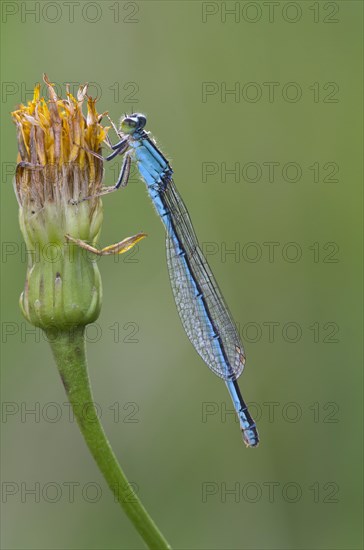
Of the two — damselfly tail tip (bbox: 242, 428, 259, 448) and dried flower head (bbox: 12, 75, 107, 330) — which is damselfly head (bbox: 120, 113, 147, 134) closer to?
dried flower head (bbox: 12, 75, 107, 330)

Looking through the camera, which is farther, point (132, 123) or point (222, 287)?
point (222, 287)

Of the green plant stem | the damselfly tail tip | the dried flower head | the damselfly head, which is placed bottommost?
the damselfly tail tip

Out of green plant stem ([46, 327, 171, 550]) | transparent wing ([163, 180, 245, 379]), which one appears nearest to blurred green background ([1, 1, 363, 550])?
transparent wing ([163, 180, 245, 379])

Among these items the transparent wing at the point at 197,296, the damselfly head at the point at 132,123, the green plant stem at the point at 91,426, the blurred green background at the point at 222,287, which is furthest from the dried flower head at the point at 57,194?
the blurred green background at the point at 222,287

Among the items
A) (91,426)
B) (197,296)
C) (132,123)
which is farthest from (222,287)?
(91,426)

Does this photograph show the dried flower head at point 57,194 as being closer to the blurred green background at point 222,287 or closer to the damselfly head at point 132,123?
the damselfly head at point 132,123

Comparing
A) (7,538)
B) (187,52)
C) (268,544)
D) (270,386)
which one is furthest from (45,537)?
(187,52)

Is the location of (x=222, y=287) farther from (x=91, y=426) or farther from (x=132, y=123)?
(x=91, y=426)
